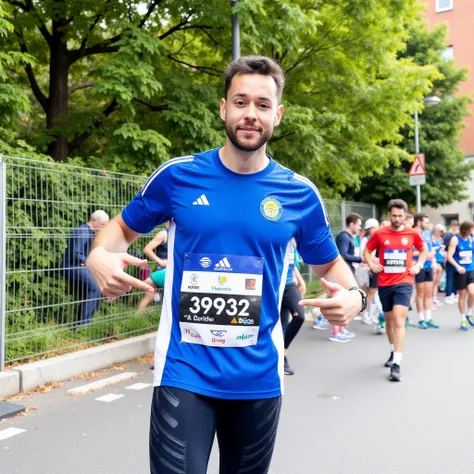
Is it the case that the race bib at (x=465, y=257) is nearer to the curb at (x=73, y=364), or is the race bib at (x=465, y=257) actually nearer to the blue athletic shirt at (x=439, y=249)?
the blue athletic shirt at (x=439, y=249)

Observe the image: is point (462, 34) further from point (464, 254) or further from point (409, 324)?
point (409, 324)

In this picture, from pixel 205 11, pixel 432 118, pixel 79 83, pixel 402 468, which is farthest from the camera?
pixel 432 118

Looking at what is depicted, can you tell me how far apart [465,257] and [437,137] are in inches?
727

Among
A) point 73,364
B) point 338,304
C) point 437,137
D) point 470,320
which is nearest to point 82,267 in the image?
point 73,364

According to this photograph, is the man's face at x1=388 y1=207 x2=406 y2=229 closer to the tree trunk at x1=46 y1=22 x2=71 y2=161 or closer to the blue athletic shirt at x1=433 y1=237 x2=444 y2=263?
the tree trunk at x1=46 y1=22 x2=71 y2=161

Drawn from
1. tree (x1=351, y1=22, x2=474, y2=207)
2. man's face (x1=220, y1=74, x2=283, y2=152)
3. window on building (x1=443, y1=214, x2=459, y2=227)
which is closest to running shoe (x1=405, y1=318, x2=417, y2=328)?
man's face (x1=220, y1=74, x2=283, y2=152)

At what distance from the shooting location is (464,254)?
11.4m

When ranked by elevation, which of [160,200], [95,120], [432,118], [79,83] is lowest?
[160,200]

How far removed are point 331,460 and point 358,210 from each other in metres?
15.6

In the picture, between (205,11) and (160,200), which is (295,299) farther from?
(205,11)

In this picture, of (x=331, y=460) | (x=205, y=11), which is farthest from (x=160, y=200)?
(x=205, y=11)

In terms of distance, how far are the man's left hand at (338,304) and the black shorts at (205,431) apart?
428mm

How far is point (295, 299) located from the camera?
7.35m

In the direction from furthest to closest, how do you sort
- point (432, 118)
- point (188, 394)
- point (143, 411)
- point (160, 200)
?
point (432, 118)
point (143, 411)
point (160, 200)
point (188, 394)
